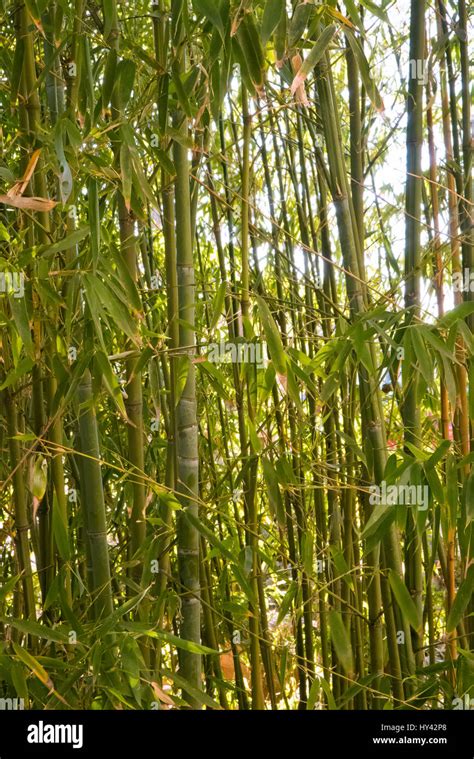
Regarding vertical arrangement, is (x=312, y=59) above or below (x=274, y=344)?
above

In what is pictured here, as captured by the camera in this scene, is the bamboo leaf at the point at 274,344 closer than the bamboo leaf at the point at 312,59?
No

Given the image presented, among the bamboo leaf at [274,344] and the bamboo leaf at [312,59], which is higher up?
the bamboo leaf at [312,59]

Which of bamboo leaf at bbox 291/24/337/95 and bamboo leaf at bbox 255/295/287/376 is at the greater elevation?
bamboo leaf at bbox 291/24/337/95

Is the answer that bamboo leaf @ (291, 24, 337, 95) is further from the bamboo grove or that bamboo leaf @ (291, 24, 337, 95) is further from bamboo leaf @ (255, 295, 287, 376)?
bamboo leaf @ (255, 295, 287, 376)

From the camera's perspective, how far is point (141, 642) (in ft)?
4.79

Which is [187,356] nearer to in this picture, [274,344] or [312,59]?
[274,344]

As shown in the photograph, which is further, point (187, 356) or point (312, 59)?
point (187, 356)

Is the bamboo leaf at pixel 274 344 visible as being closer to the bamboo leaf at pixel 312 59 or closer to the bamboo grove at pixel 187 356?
the bamboo grove at pixel 187 356

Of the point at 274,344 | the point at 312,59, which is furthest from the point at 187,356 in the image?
the point at 312,59

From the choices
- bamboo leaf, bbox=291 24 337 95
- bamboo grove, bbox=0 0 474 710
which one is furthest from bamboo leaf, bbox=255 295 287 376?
bamboo leaf, bbox=291 24 337 95

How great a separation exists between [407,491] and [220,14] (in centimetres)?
74

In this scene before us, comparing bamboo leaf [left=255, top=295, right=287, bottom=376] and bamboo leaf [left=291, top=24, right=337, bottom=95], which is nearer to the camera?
bamboo leaf [left=291, top=24, right=337, bottom=95]

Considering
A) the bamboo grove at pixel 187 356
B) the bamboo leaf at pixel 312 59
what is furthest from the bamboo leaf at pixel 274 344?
the bamboo leaf at pixel 312 59

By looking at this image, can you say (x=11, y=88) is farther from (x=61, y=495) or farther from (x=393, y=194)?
(x=393, y=194)
